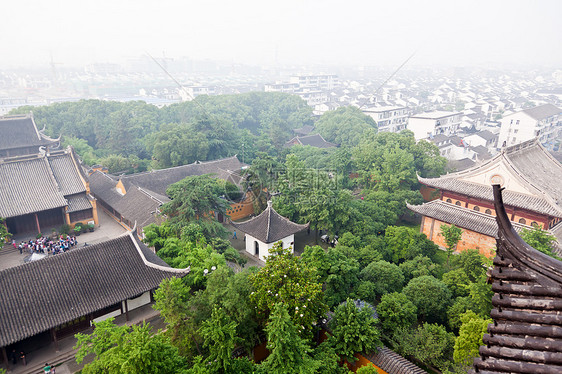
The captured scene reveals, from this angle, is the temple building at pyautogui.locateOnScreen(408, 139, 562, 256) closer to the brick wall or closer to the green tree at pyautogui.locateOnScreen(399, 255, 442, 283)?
the brick wall

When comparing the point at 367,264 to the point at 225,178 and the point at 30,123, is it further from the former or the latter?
the point at 30,123

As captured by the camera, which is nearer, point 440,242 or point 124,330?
point 124,330

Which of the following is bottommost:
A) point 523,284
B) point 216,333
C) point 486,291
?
point 486,291

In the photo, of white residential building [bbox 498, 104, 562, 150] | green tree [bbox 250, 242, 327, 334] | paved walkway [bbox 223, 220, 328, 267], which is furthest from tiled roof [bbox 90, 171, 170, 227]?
white residential building [bbox 498, 104, 562, 150]

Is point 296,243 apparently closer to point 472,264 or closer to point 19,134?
point 472,264

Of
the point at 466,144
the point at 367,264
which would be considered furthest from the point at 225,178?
the point at 466,144
